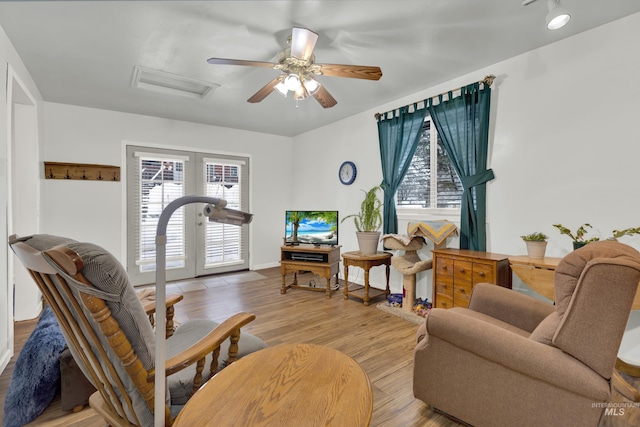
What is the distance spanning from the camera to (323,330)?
2746 mm

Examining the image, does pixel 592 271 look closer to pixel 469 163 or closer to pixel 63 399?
pixel 469 163

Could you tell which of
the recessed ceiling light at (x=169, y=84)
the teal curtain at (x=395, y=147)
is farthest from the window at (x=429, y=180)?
the recessed ceiling light at (x=169, y=84)

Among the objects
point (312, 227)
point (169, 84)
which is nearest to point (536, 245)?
point (312, 227)

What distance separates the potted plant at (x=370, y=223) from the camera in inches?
143

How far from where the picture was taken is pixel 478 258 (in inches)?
98.7

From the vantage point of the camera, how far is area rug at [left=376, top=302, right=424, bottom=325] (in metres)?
2.95

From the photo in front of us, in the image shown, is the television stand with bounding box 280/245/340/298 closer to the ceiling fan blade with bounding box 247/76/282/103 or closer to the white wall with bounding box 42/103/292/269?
the ceiling fan blade with bounding box 247/76/282/103

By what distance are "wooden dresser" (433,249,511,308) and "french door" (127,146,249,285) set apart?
3.49m

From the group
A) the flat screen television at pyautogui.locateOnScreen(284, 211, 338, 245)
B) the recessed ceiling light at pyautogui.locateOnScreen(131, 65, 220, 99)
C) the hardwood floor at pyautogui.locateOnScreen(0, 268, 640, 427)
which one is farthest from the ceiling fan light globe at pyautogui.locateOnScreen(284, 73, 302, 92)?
the hardwood floor at pyautogui.locateOnScreen(0, 268, 640, 427)

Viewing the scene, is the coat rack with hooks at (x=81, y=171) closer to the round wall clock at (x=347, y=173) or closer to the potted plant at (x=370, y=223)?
the round wall clock at (x=347, y=173)

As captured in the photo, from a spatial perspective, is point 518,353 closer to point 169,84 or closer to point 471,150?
point 471,150

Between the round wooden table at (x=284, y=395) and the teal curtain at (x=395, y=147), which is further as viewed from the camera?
the teal curtain at (x=395, y=147)

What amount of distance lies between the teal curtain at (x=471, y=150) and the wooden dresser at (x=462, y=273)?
9.3 inches

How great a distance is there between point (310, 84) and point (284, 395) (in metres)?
2.21
